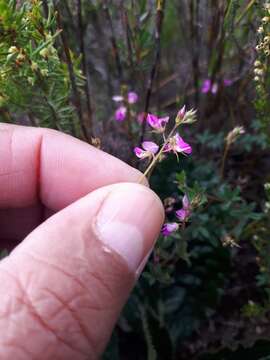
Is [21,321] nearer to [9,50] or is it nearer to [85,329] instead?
[85,329]

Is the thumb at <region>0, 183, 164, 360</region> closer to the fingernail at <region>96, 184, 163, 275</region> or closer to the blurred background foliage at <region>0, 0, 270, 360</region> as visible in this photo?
the fingernail at <region>96, 184, 163, 275</region>

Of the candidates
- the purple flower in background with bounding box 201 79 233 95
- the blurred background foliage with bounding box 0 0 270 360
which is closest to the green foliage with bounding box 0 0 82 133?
the blurred background foliage with bounding box 0 0 270 360

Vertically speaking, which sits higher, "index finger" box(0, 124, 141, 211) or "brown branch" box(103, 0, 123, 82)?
"brown branch" box(103, 0, 123, 82)

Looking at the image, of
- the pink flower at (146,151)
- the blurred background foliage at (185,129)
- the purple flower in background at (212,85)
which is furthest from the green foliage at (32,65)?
the purple flower in background at (212,85)

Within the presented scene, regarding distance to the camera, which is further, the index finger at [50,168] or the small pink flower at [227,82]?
the small pink flower at [227,82]

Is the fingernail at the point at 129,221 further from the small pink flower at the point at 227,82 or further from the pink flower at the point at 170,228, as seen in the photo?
the small pink flower at the point at 227,82

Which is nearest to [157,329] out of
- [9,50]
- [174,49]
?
[9,50]
